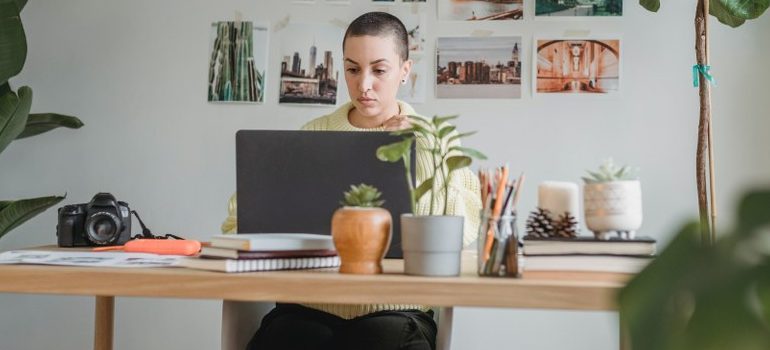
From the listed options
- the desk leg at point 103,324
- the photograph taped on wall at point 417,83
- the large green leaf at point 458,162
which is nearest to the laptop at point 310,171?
the large green leaf at point 458,162

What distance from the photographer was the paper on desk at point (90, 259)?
131 centimetres

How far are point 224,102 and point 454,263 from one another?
6.29ft

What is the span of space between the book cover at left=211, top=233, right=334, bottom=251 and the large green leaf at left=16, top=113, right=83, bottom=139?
6.02ft

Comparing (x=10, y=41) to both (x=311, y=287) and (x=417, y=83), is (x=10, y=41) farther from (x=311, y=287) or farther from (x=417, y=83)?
(x=311, y=287)

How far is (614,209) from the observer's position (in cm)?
123

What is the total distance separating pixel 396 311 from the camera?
5.97 ft

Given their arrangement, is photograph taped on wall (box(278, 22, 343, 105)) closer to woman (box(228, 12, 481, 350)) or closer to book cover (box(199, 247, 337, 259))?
woman (box(228, 12, 481, 350))

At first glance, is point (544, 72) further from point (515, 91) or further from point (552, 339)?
point (552, 339)

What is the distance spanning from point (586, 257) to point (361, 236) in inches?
12.3

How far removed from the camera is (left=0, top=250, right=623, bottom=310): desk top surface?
3.58 feet

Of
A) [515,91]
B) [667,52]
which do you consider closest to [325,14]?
[515,91]

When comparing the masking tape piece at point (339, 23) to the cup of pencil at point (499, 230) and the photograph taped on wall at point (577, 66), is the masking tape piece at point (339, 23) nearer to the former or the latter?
the photograph taped on wall at point (577, 66)

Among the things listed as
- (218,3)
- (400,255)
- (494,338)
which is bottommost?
(494,338)

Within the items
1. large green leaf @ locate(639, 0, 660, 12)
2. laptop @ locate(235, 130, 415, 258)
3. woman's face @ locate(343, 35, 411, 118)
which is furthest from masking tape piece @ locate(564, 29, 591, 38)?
laptop @ locate(235, 130, 415, 258)
